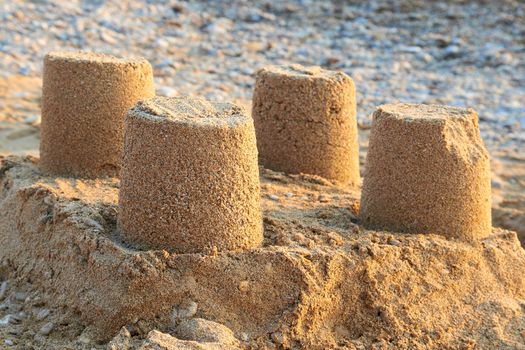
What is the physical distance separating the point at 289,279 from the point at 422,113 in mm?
1279

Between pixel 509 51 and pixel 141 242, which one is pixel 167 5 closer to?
pixel 509 51

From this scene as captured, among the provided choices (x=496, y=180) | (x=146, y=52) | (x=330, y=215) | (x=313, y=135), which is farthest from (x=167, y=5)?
(x=330, y=215)

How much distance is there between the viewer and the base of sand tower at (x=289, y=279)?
14.7 feet

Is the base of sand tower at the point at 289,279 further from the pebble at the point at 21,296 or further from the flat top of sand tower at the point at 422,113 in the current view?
the flat top of sand tower at the point at 422,113

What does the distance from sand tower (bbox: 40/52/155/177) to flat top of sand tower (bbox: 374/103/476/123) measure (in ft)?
4.78

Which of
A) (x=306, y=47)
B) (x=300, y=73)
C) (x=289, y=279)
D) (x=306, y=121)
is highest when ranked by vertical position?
(x=300, y=73)

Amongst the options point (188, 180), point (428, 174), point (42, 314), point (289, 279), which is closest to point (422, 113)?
point (428, 174)

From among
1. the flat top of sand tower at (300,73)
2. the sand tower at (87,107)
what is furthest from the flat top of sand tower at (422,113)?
the sand tower at (87,107)

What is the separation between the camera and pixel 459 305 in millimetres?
4930

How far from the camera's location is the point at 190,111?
15.2 ft

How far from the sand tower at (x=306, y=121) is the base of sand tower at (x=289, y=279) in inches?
27.6

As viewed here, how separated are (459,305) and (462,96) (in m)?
5.87

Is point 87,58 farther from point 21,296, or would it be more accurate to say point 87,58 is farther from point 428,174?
point 428,174

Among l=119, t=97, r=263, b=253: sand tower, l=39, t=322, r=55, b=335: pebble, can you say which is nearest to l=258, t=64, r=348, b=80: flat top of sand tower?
l=119, t=97, r=263, b=253: sand tower
